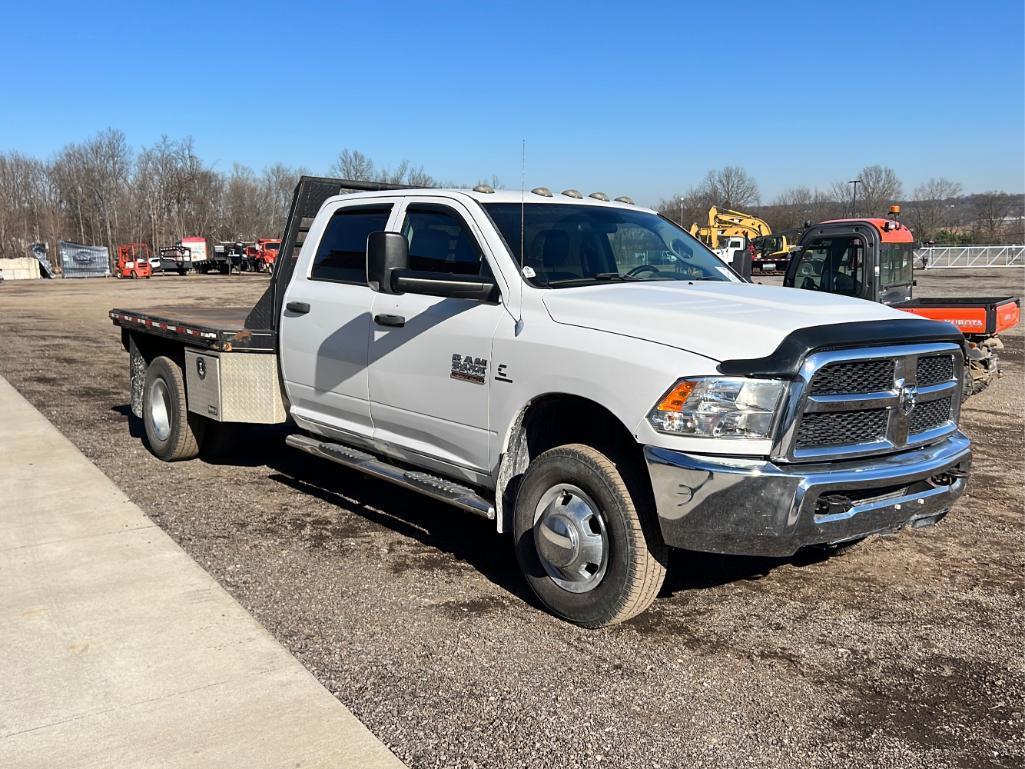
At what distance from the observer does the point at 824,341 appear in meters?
3.70

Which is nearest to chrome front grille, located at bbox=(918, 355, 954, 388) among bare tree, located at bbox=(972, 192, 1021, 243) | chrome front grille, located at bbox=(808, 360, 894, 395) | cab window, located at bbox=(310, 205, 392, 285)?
chrome front grille, located at bbox=(808, 360, 894, 395)

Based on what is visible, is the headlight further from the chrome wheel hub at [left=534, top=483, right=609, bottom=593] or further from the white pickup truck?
the chrome wheel hub at [left=534, top=483, right=609, bottom=593]

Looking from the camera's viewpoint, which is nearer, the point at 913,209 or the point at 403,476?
the point at 403,476

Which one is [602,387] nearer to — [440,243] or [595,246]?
[595,246]

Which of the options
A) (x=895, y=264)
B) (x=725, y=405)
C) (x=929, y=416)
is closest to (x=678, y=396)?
(x=725, y=405)

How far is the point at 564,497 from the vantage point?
13.9 ft

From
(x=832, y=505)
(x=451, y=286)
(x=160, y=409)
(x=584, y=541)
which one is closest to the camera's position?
(x=832, y=505)

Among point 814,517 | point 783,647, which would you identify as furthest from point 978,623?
point 814,517

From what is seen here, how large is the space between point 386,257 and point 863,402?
2.43 meters

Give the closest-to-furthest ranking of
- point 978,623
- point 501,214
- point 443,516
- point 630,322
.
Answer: point 630,322
point 978,623
point 501,214
point 443,516

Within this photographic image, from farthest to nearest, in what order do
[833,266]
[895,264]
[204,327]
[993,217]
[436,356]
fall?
[993,217] → [895,264] → [833,266] → [204,327] → [436,356]

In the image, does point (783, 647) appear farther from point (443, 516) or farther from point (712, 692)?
point (443, 516)

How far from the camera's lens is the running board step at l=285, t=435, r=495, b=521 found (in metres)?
4.68

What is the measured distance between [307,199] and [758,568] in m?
4.16
